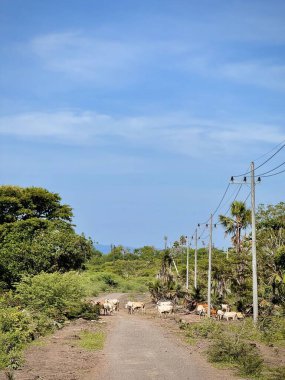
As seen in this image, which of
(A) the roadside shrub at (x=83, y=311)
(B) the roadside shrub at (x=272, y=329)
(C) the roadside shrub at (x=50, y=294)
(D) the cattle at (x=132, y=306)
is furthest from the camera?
(D) the cattle at (x=132, y=306)

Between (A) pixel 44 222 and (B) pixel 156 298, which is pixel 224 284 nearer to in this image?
(B) pixel 156 298

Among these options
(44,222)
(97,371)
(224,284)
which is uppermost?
(44,222)

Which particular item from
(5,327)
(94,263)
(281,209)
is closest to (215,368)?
(5,327)

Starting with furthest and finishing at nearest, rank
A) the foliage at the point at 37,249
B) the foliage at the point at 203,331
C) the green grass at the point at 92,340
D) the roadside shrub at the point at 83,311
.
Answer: the foliage at the point at 37,249, the roadside shrub at the point at 83,311, the foliage at the point at 203,331, the green grass at the point at 92,340

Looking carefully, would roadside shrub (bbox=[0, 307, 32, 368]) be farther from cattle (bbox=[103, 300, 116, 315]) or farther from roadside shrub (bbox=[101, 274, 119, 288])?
roadside shrub (bbox=[101, 274, 119, 288])

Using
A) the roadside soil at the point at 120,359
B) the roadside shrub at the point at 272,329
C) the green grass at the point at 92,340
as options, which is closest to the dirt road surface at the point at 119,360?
the roadside soil at the point at 120,359

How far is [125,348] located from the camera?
22500 millimetres

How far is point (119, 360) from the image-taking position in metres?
19.2

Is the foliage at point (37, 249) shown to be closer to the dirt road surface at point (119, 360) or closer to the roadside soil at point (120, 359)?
the roadside soil at point (120, 359)

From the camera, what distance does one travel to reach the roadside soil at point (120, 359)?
1639 centimetres

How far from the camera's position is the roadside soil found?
16.4 meters

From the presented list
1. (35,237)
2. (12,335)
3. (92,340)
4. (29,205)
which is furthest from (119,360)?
(29,205)

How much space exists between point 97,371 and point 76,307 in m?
18.7

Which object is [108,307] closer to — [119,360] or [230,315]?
[230,315]
